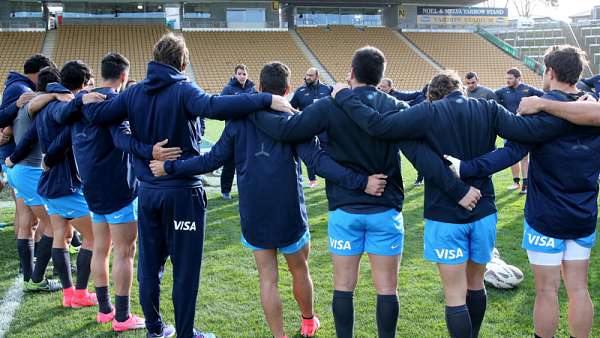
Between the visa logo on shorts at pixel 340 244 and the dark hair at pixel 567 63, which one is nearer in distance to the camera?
the dark hair at pixel 567 63

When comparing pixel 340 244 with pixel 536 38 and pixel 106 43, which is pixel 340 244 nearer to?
pixel 106 43

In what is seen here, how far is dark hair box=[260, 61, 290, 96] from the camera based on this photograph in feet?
11.3

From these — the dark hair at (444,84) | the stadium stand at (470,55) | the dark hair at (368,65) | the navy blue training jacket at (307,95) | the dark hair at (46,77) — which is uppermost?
the dark hair at (368,65)

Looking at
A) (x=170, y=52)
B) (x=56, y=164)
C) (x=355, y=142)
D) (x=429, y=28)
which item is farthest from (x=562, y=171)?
(x=429, y=28)

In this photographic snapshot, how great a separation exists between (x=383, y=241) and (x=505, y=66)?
33.5 metres

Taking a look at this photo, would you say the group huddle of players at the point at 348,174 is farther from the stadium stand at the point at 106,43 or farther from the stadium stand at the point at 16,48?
the stadium stand at the point at 16,48

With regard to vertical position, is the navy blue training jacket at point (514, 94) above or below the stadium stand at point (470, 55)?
above

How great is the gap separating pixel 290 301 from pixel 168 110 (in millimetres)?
2073

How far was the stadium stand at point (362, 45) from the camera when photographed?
104 ft

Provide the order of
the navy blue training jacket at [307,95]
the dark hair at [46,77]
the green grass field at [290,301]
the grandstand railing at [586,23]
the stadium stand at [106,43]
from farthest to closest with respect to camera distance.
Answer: the grandstand railing at [586,23] → the stadium stand at [106,43] → the navy blue training jacket at [307,95] → the dark hair at [46,77] → the green grass field at [290,301]

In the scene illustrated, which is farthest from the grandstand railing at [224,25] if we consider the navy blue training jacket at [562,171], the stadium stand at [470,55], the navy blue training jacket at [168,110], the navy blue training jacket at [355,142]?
the navy blue training jacket at [562,171]

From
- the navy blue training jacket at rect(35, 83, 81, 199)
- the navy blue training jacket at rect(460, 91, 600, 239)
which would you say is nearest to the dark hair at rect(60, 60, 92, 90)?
the navy blue training jacket at rect(35, 83, 81, 199)

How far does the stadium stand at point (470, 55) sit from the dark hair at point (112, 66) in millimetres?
30067

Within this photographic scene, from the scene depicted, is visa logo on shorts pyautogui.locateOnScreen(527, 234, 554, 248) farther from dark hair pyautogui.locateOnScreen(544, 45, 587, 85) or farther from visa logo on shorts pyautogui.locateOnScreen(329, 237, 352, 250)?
visa logo on shorts pyautogui.locateOnScreen(329, 237, 352, 250)
